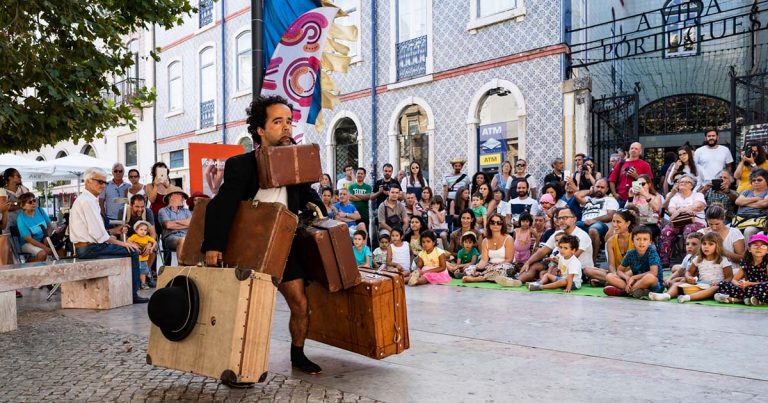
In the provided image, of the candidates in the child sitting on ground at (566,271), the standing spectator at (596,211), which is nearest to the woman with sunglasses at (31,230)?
the child sitting on ground at (566,271)

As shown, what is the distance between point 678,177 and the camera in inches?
409

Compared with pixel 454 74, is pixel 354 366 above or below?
below

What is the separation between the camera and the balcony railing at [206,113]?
77.2ft

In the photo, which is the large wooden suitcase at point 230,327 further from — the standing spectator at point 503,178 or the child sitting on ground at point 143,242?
the standing spectator at point 503,178

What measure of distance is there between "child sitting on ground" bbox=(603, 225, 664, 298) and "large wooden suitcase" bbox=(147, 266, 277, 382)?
561 cm

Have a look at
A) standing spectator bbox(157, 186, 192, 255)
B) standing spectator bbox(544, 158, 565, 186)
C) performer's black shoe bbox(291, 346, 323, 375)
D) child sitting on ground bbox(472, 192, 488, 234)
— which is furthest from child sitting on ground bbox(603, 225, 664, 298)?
standing spectator bbox(157, 186, 192, 255)

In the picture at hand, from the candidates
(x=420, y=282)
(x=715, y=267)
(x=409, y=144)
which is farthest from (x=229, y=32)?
(x=715, y=267)

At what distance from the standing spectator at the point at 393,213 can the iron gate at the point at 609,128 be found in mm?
4130

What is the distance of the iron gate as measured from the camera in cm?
1314

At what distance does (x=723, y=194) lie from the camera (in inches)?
385

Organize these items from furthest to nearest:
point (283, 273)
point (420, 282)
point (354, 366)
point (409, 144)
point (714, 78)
→ point (714, 78) < point (409, 144) < point (420, 282) < point (354, 366) < point (283, 273)

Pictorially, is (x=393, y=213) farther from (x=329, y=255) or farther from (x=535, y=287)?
(x=329, y=255)

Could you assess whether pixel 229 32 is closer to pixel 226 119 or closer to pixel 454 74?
pixel 226 119

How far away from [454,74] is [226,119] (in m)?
10.2
